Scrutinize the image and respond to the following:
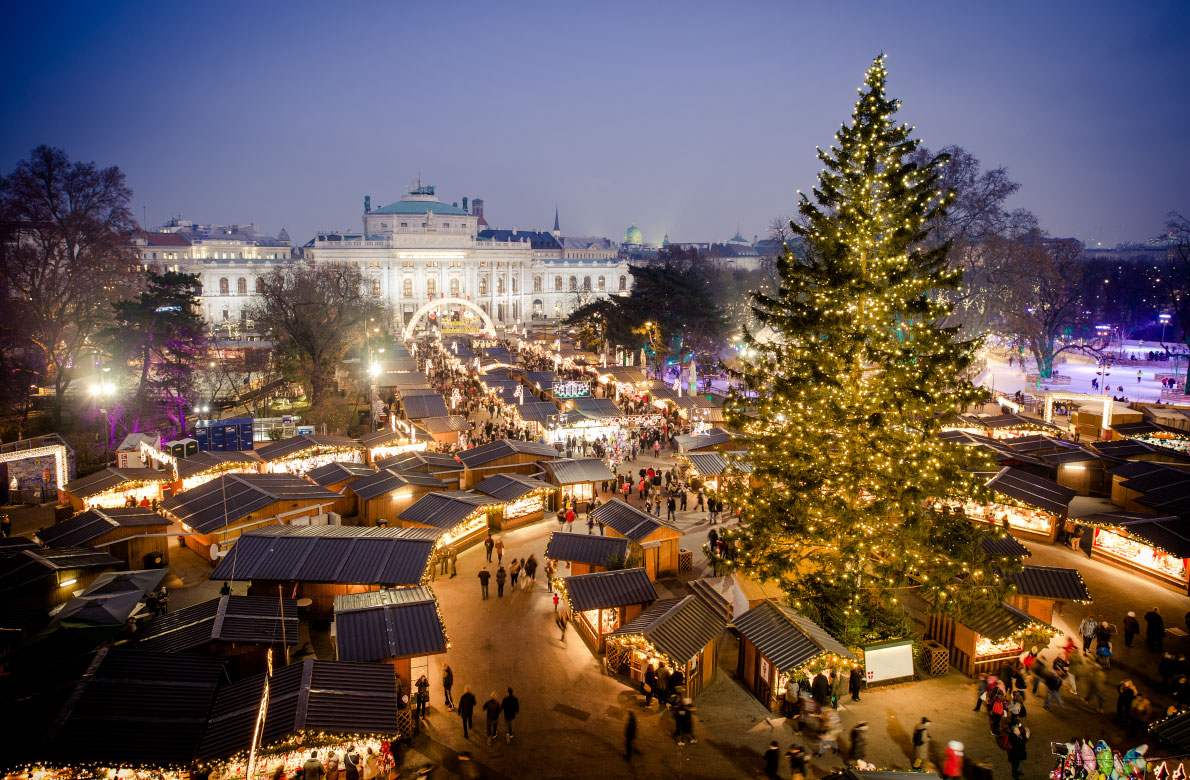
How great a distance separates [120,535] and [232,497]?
2071 millimetres

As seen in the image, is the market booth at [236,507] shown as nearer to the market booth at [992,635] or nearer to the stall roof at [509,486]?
the stall roof at [509,486]

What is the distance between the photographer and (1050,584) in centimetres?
1088

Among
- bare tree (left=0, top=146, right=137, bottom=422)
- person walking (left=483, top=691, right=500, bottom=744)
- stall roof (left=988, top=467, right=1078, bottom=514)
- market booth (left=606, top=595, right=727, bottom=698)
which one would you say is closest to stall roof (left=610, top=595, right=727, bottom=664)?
market booth (left=606, top=595, right=727, bottom=698)

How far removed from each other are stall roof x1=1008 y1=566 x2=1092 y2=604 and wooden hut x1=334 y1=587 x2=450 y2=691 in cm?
857

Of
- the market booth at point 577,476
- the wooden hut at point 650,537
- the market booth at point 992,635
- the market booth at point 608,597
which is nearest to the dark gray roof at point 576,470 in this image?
the market booth at point 577,476

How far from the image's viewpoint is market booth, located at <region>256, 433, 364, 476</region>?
19391mm

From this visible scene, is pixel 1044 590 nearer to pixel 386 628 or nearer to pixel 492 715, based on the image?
pixel 492 715

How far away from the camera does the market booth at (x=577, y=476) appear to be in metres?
17.5

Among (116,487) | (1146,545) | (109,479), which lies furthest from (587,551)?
(109,479)

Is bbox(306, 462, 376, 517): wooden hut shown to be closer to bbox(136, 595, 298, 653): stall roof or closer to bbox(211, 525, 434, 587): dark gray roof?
bbox(211, 525, 434, 587): dark gray roof

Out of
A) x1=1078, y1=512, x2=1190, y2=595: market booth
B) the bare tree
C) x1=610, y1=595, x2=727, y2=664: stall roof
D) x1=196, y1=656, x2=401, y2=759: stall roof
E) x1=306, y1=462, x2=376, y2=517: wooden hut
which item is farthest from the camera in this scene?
the bare tree

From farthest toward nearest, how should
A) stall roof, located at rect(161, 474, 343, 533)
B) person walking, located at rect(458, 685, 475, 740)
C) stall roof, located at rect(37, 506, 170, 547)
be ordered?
stall roof, located at rect(161, 474, 343, 533) → stall roof, located at rect(37, 506, 170, 547) → person walking, located at rect(458, 685, 475, 740)

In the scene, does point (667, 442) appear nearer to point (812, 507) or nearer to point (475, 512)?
point (475, 512)

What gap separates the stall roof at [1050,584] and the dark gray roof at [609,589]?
554cm
